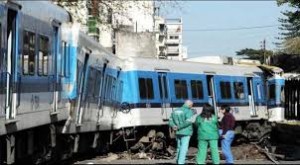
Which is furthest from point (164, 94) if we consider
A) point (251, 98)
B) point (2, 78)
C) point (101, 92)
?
point (2, 78)

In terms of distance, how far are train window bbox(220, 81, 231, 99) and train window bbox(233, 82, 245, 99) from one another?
0.64m

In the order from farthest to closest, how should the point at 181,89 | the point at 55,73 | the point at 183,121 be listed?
1. the point at 181,89
2. the point at 183,121
3. the point at 55,73

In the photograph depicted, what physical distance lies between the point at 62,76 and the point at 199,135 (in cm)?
340

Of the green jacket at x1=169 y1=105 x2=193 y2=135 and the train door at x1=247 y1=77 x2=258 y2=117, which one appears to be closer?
the green jacket at x1=169 y1=105 x2=193 y2=135

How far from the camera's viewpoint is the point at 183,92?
25.8 metres

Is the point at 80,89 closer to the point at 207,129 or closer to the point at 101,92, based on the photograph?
the point at 207,129

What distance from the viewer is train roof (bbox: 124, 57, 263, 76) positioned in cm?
2367

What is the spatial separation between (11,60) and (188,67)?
1637cm

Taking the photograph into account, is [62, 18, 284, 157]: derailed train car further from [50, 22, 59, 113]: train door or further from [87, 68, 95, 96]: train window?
[50, 22, 59, 113]: train door

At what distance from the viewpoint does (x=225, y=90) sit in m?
28.7

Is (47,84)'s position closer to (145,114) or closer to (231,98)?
(145,114)

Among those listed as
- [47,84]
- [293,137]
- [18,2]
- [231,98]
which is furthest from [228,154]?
[293,137]

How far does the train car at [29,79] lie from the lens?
34.4 feet

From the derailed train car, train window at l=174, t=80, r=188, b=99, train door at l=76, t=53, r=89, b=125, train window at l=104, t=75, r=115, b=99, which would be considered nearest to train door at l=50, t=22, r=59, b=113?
the derailed train car
